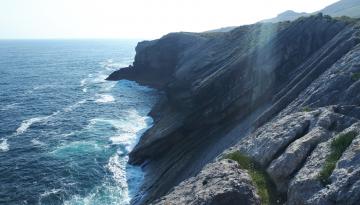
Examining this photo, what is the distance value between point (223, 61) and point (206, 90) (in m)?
10.5

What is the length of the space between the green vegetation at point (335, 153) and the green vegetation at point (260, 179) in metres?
3.47

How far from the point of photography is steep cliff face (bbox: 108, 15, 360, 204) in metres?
27.8

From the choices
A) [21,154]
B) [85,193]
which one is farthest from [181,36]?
[85,193]

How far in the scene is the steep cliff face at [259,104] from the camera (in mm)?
27828

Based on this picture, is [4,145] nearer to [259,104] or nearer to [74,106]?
[74,106]

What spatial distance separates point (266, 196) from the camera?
2455cm

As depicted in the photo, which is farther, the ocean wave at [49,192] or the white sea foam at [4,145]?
the white sea foam at [4,145]

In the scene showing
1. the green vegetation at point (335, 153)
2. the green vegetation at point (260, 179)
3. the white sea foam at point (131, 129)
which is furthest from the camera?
the white sea foam at point (131, 129)

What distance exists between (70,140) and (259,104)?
33727mm

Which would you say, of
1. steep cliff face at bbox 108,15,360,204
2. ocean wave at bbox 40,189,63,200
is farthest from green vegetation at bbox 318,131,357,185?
ocean wave at bbox 40,189,63,200

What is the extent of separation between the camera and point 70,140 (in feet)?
226

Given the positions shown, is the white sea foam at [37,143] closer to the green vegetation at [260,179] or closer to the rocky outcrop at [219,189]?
the rocky outcrop at [219,189]

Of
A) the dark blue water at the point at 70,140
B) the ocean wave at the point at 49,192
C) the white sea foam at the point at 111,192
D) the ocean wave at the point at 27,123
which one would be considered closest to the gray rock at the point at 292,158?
the white sea foam at the point at 111,192

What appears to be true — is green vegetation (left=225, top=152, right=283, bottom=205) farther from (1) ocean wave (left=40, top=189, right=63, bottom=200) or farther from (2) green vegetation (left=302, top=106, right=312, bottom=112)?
(1) ocean wave (left=40, top=189, right=63, bottom=200)
